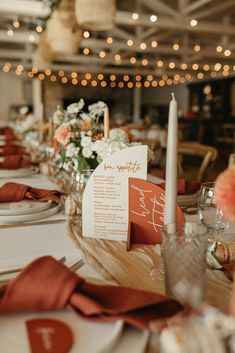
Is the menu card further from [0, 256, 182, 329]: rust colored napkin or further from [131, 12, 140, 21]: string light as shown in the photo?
[131, 12, 140, 21]: string light

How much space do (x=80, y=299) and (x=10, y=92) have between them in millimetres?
19857

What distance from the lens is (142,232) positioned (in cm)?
111

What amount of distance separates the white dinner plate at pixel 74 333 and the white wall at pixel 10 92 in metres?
19.6

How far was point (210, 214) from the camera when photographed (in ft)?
3.81

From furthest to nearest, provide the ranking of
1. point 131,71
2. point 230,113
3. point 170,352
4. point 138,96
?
1. point 138,96
2. point 131,71
3. point 230,113
4. point 170,352

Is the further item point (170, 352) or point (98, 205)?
point (98, 205)

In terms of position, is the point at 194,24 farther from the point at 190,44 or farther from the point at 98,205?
the point at 98,205

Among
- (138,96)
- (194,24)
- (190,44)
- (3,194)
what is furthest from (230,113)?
(3,194)

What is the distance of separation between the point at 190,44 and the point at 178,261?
14642 mm

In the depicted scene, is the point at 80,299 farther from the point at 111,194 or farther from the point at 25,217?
the point at 25,217

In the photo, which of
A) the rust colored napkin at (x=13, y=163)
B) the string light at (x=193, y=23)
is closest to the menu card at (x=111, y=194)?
the rust colored napkin at (x=13, y=163)

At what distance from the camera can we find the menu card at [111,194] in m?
1.12

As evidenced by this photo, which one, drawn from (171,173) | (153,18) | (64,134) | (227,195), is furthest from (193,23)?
(227,195)

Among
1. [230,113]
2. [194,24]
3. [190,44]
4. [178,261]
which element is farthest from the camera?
[230,113]
